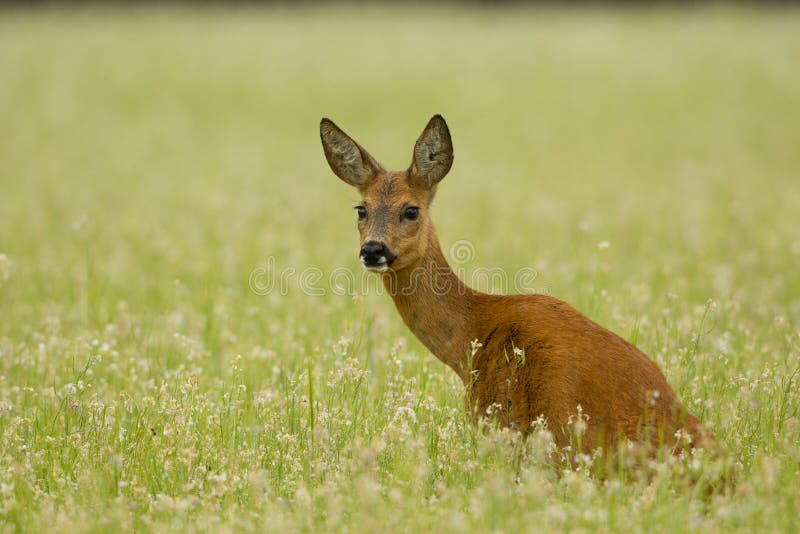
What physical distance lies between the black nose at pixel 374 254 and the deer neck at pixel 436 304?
30 cm

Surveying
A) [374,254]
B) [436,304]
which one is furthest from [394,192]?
[436,304]

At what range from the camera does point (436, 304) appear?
5.77 m

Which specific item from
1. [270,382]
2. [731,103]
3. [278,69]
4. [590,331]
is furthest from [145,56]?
[590,331]

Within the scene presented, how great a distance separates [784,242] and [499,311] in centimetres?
617

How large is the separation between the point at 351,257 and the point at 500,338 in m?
5.33

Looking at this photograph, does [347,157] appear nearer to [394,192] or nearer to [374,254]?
[394,192]

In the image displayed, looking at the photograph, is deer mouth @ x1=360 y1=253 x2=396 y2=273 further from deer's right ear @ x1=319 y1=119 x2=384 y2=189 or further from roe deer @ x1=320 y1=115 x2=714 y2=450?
deer's right ear @ x1=319 y1=119 x2=384 y2=189

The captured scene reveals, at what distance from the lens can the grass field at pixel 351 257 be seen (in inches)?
178

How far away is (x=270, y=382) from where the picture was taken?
6.34 metres

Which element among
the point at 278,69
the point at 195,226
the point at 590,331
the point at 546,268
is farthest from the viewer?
the point at 278,69

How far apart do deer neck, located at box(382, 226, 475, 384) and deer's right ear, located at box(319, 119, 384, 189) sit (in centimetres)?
58

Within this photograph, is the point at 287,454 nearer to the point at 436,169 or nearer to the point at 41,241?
the point at 436,169

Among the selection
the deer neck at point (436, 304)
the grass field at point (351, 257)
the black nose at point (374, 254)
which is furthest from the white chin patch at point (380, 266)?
the deer neck at point (436, 304)

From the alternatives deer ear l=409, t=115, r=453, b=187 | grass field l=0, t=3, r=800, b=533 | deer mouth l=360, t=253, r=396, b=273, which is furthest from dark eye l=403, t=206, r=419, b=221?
grass field l=0, t=3, r=800, b=533
